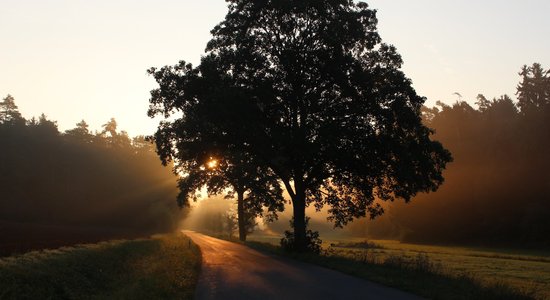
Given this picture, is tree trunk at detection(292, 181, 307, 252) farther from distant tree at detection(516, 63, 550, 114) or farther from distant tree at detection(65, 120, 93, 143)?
distant tree at detection(65, 120, 93, 143)

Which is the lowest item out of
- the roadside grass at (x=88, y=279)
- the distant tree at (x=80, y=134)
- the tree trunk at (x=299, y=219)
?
the roadside grass at (x=88, y=279)

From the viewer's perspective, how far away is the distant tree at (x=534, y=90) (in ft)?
272

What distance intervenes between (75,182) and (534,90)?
325ft

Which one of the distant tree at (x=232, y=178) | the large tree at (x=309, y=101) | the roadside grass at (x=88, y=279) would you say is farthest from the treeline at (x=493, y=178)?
the roadside grass at (x=88, y=279)

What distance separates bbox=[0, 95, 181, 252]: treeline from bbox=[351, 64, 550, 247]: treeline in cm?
5758

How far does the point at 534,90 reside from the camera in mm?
85875

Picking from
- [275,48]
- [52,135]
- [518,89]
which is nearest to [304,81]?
[275,48]

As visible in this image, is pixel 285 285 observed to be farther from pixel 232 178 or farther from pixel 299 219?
pixel 232 178

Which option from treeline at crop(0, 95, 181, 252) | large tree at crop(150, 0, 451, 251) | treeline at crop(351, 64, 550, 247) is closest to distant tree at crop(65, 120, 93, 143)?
treeline at crop(0, 95, 181, 252)

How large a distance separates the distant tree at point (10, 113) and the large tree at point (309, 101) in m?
106

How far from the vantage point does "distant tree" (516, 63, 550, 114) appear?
272 ft

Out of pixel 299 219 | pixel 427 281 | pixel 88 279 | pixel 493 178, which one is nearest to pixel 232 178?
pixel 299 219

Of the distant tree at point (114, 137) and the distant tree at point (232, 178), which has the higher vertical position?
the distant tree at point (114, 137)

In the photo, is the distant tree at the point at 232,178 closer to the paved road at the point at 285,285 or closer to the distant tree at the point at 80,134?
the paved road at the point at 285,285
